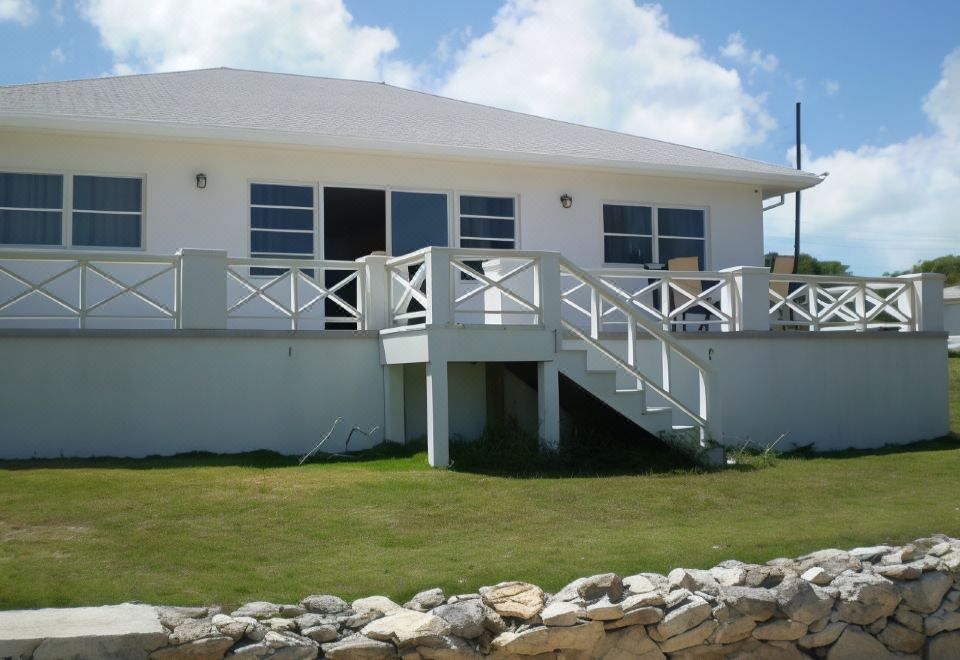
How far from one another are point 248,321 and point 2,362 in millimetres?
3696

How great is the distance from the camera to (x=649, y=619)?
269 inches

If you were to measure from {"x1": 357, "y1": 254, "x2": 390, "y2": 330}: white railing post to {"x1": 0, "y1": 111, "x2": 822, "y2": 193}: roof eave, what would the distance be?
2527mm

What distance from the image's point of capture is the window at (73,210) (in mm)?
13680

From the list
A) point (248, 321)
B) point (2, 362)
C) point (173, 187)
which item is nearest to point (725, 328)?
point (248, 321)

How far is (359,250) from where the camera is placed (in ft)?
50.4

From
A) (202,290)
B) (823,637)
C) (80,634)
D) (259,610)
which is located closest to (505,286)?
(202,290)

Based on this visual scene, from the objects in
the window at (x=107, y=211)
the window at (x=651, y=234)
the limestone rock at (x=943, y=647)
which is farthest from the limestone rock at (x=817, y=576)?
the window at (x=107, y=211)

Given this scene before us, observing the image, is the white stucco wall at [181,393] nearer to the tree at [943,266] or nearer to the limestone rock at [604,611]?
the limestone rock at [604,611]

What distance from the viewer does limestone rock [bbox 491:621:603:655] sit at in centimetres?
647

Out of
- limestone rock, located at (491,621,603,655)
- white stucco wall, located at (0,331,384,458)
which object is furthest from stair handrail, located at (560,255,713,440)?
limestone rock, located at (491,621,603,655)

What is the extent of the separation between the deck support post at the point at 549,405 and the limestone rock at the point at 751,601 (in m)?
4.26

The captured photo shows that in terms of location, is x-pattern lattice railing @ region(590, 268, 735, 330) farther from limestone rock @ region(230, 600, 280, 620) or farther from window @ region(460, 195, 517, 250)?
limestone rock @ region(230, 600, 280, 620)

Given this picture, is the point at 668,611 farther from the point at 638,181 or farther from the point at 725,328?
the point at 638,181

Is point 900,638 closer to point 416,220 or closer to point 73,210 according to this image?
→ point 416,220
